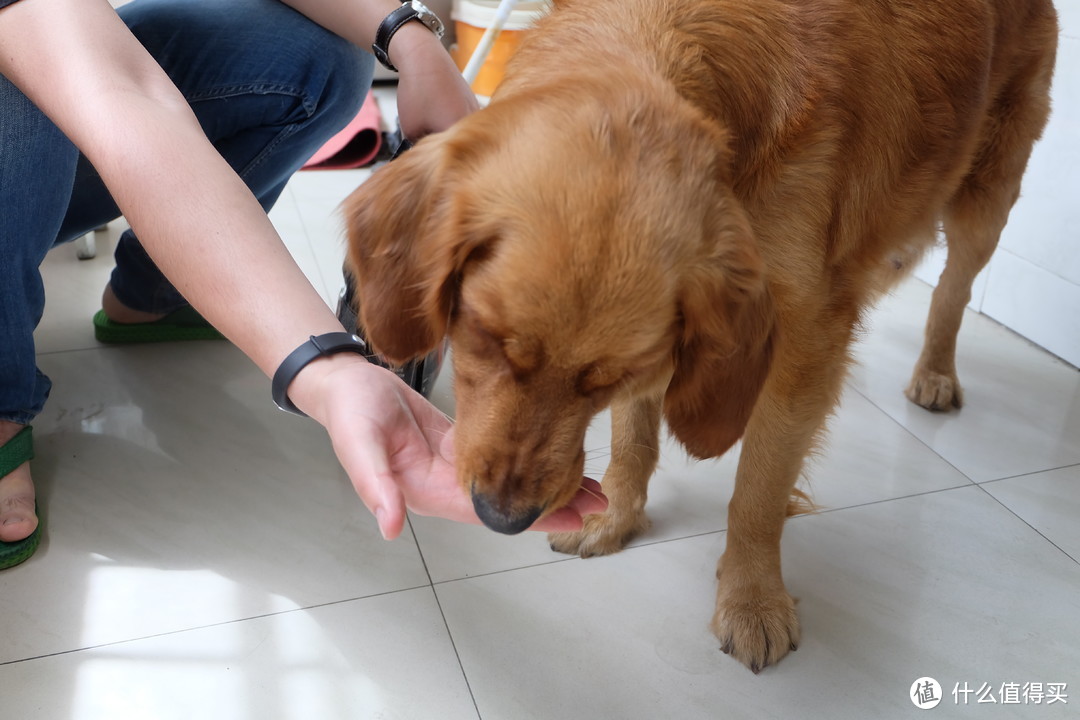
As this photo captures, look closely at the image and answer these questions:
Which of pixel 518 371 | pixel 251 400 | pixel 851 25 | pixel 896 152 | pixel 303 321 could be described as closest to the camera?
pixel 518 371

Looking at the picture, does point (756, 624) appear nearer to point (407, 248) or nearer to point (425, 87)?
point (407, 248)

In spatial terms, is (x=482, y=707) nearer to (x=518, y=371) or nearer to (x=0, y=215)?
(x=518, y=371)

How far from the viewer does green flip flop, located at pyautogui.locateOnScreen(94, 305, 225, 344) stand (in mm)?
2459

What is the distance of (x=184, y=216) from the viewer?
127 centimetres

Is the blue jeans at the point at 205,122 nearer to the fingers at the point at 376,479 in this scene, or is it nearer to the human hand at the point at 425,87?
the human hand at the point at 425,87

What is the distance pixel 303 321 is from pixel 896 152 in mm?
1073

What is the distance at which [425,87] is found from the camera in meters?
1.82

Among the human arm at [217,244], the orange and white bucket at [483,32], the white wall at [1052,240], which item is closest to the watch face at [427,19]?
the human arm at [217,244]

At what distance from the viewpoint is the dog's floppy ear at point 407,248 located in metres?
1.17

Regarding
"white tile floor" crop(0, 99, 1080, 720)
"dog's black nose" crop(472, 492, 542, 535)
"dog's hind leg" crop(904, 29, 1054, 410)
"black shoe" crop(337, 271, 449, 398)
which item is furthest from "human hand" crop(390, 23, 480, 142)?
"dog's hind leg" crop(904, 29, 1054, 410)

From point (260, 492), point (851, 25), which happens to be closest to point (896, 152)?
point (851, 25)

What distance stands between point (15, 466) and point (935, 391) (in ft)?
7.35

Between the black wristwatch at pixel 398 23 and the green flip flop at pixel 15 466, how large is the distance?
1104 mm

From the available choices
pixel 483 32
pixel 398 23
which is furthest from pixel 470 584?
pixel 483 32
